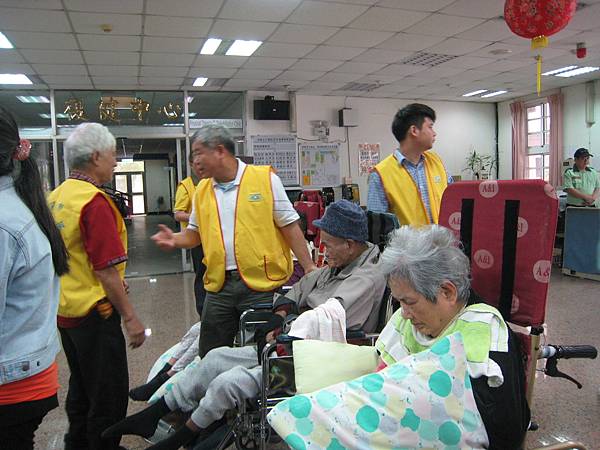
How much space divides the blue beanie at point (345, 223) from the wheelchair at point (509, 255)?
0.41 m

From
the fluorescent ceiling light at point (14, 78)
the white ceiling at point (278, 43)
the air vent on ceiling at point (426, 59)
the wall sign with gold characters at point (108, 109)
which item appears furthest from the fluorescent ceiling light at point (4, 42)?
the air vent on ceiling at point (426, 59)

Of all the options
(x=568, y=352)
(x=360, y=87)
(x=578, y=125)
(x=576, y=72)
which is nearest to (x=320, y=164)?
(x=360, y=87)

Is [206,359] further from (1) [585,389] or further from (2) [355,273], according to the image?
(1) [585,389]

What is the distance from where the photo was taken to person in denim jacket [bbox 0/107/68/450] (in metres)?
1.10

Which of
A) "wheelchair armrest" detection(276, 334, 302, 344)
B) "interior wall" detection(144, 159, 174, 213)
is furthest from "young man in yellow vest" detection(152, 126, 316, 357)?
"interior wall" detection(144, 159, 174, 213)

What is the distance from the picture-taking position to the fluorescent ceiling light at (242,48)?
523 cm

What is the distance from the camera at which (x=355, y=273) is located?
A: 2121 millimetres

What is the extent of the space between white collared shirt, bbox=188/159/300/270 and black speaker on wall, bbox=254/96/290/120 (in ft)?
18.0

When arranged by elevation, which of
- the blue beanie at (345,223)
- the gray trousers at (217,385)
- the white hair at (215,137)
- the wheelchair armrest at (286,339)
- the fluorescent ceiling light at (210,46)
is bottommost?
the gray trousers at (217,385)

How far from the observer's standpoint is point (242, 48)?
5422mm

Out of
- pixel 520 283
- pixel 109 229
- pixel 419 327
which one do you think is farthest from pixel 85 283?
pixel 520 283

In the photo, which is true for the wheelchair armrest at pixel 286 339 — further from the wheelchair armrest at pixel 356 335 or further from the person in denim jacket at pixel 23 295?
the person in denim jacket at pixel 23 295

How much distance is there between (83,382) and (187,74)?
5127 mm

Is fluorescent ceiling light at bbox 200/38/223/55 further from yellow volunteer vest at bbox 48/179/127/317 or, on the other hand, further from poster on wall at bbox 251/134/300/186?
yellow volunteer vest at bbox 48/179/127/317
